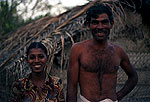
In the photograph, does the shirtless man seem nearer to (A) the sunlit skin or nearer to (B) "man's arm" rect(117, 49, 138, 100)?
(A) the sunlit skin

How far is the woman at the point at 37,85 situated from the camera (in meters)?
2.03

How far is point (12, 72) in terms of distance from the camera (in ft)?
11.3

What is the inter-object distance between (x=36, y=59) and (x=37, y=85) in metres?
0.26

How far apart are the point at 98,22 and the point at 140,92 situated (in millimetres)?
2450

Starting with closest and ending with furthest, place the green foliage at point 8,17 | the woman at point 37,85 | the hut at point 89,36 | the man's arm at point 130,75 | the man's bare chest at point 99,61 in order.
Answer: the woman at point 37,85, the man's bare chest at point 99,61, the man's arm at point 130,75, the hut at point 89,36, the green foliage at point 8,17

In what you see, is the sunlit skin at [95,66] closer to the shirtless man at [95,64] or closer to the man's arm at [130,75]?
the shirtless man at [95,64]

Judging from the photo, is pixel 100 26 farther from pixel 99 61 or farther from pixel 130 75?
pixel 130 75

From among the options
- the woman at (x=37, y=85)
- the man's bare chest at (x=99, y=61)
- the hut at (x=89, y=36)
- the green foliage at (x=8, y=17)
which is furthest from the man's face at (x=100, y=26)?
the green foliage at (x=8, y=17)

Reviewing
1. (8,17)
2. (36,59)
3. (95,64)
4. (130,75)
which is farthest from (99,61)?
A: (8,17)

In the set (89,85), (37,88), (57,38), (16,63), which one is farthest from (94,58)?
(16,63)

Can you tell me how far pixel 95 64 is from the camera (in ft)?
7.10

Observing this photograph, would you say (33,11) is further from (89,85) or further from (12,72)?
(89,85)

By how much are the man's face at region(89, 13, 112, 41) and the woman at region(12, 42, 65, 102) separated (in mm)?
553

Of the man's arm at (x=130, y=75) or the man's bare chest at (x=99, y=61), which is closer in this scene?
the man's bare chest at (x=99, y=61)
